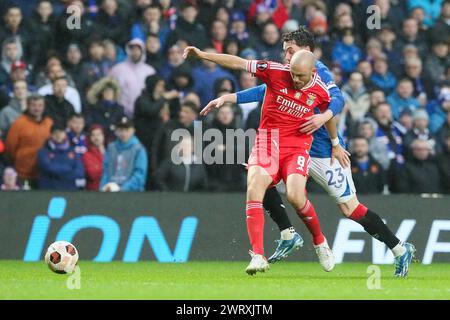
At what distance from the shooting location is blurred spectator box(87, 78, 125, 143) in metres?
15.6

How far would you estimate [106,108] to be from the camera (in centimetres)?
1560

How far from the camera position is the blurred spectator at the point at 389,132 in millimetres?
15906

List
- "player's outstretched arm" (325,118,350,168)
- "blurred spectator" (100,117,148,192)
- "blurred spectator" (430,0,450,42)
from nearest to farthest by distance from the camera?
"player's outstretched arm" (325,118,350,168)
"blurred spectator" (100,117,148,192)
"blurred spectator" (430,0,450,42)

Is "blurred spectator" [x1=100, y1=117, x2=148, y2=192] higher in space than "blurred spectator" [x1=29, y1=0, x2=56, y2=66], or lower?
lower

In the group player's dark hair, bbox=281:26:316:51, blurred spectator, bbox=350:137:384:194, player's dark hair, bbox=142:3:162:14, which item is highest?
player's dark hair, bbox=142:3:162:14

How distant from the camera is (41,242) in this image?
46.1 ft

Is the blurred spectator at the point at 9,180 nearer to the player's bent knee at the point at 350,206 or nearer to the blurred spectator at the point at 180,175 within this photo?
the blurred spectator at the point at 180,175

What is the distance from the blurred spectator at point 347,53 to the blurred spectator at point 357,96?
0.67 m

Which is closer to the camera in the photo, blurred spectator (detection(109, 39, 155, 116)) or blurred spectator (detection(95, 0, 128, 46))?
blurred spectator (detection(109, 39, 155, 116))

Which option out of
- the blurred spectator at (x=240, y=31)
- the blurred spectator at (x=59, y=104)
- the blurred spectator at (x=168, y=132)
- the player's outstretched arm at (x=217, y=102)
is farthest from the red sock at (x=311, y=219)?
the blurred spectator at (x=240, y=31)

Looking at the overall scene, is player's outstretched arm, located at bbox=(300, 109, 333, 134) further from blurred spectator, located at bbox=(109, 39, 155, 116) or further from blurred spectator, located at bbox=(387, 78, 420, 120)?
blurred spectator, located at bbox=(387, 78, 420, 120)

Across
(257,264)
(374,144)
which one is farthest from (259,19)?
(257,264)

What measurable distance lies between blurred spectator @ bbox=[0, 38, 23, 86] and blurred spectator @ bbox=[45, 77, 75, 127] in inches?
35.5

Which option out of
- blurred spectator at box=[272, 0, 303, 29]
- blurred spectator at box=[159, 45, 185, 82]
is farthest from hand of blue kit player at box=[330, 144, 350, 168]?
blurred spectator at box=[272, 0, 303, 29]
